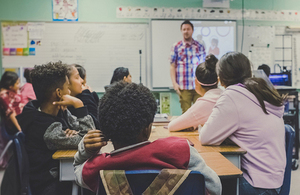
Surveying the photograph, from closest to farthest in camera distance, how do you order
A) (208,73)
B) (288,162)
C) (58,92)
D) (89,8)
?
(288,162)
(58,92)
(208,73)
(89,8)

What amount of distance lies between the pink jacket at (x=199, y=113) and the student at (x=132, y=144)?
0.94 metres

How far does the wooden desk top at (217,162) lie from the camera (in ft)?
3.44

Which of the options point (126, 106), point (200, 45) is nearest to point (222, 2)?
point (200, 45)

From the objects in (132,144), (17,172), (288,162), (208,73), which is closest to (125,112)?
(132,144)

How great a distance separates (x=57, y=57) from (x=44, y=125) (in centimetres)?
304

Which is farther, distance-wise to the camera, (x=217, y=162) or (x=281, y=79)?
(x=281, y=79)

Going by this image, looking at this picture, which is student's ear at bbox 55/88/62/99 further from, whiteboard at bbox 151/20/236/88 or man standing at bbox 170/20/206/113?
whiteboard at bbox 151/20/236/88

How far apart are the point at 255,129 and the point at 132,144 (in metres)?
0.74

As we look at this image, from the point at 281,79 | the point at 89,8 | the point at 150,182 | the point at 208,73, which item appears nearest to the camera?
the point at 150,182

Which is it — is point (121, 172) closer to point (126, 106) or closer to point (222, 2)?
point (126, 106)

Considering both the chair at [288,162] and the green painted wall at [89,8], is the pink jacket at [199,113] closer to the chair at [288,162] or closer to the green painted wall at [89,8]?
the chair at [288,162]

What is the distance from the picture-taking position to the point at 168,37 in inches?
169

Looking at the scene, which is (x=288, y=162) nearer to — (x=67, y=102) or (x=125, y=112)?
(x=125, y=112)

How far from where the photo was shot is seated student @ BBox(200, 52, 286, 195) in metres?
1.31
